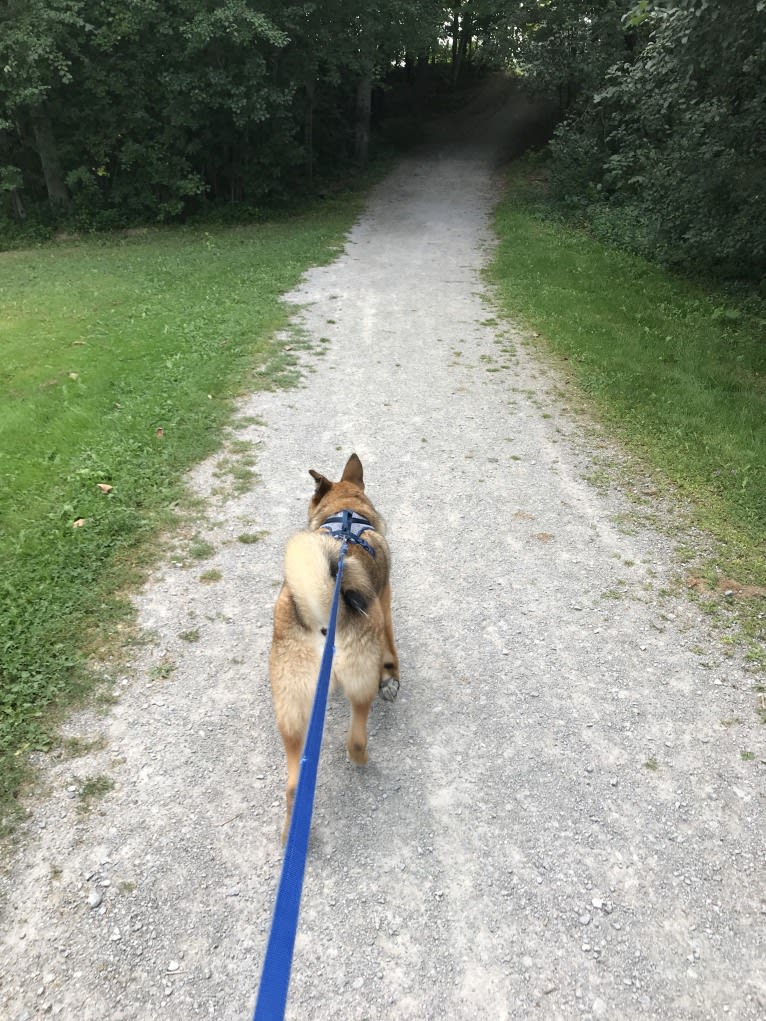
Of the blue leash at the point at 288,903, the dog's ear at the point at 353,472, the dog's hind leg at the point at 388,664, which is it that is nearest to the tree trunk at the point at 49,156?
the dog's ear at the point at 353,472

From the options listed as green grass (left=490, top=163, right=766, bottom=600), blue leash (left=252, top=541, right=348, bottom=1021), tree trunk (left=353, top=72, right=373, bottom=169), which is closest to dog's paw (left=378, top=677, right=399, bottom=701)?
blue leash (left=252, top=541, right=348, bottom=1021)

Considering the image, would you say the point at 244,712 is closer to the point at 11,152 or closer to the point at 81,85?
the point at 81,85

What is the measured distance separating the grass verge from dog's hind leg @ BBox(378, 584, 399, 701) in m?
2.36

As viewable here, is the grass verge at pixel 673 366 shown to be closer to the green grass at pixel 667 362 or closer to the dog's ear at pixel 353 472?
the green grass at pixel 667 362

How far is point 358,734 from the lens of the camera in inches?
120

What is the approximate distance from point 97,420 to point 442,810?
18.2ft

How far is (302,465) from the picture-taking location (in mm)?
6117

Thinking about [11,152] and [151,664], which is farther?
[11,152]

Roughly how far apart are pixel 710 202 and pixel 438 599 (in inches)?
466

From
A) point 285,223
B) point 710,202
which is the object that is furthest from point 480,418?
point 285,223

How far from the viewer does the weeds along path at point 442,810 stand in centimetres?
235

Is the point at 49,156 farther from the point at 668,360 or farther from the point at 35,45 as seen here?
the point at 668,360

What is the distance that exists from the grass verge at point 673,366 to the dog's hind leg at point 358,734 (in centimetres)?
269

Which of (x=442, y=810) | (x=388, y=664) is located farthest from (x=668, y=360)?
(x=442, y=810)
